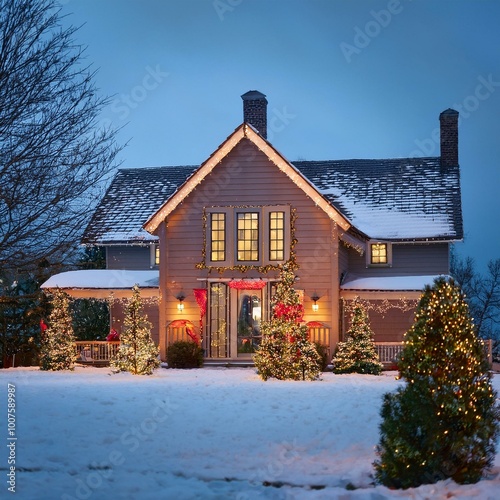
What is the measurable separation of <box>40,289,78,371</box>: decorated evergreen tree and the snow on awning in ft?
31.1

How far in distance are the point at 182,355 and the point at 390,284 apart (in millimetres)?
7669

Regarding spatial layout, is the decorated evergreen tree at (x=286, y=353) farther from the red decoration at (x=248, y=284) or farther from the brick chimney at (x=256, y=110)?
the brick chimney at (x=256, y=110)

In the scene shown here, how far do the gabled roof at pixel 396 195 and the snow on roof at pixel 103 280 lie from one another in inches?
301

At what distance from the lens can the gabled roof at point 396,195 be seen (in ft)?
102

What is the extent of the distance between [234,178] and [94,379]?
9665 millimetres

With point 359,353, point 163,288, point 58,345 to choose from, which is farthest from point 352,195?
point 58,345

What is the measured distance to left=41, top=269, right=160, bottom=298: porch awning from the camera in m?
28.3

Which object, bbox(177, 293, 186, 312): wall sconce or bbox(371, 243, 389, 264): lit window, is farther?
bbox(371, 243, 389, 264): lit window

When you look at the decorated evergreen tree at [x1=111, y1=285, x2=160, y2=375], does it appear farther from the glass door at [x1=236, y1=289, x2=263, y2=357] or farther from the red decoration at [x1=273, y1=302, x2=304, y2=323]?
the glass door at [x1=236, y1=289, x2=263, y2=357]

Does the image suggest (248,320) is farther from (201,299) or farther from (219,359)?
(201,299)

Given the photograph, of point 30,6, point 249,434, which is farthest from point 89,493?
point 30,6

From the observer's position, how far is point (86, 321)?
122 feet

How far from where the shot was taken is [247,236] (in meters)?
28.0

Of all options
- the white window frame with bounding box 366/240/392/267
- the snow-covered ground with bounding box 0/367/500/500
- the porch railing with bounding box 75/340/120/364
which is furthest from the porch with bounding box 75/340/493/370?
the snow-covered ground with bounding box 0/367/500/500
